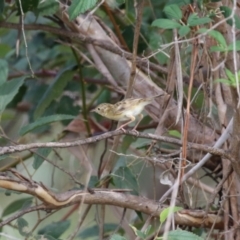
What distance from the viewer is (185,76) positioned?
1963 mm

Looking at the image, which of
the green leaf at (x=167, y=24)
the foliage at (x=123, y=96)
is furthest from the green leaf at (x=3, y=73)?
the green leaf at (x=167, y=24)

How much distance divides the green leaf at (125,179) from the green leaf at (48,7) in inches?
19.7

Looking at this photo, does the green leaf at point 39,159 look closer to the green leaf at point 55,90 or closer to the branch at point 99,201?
the branch at point 99,201

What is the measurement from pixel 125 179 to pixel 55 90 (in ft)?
2.00

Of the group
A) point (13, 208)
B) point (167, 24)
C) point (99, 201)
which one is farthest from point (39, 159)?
point (167, 24)

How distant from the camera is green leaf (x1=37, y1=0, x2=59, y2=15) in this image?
1831 mm

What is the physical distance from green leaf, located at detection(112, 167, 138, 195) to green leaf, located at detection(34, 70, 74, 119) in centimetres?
55

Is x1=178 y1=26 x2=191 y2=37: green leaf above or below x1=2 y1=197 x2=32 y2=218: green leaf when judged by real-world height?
above

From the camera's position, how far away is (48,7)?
1.84 meters

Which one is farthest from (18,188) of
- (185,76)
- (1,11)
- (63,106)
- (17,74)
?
(17,74)

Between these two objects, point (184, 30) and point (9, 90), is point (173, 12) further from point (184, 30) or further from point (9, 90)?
point (9, 90)

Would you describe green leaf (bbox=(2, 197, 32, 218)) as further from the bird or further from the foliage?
the bird

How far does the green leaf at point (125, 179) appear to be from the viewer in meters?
1.69

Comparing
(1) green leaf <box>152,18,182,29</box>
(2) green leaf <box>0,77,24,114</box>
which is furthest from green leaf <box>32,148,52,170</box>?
(1) green leaf <box>152,18,182,29</box>
